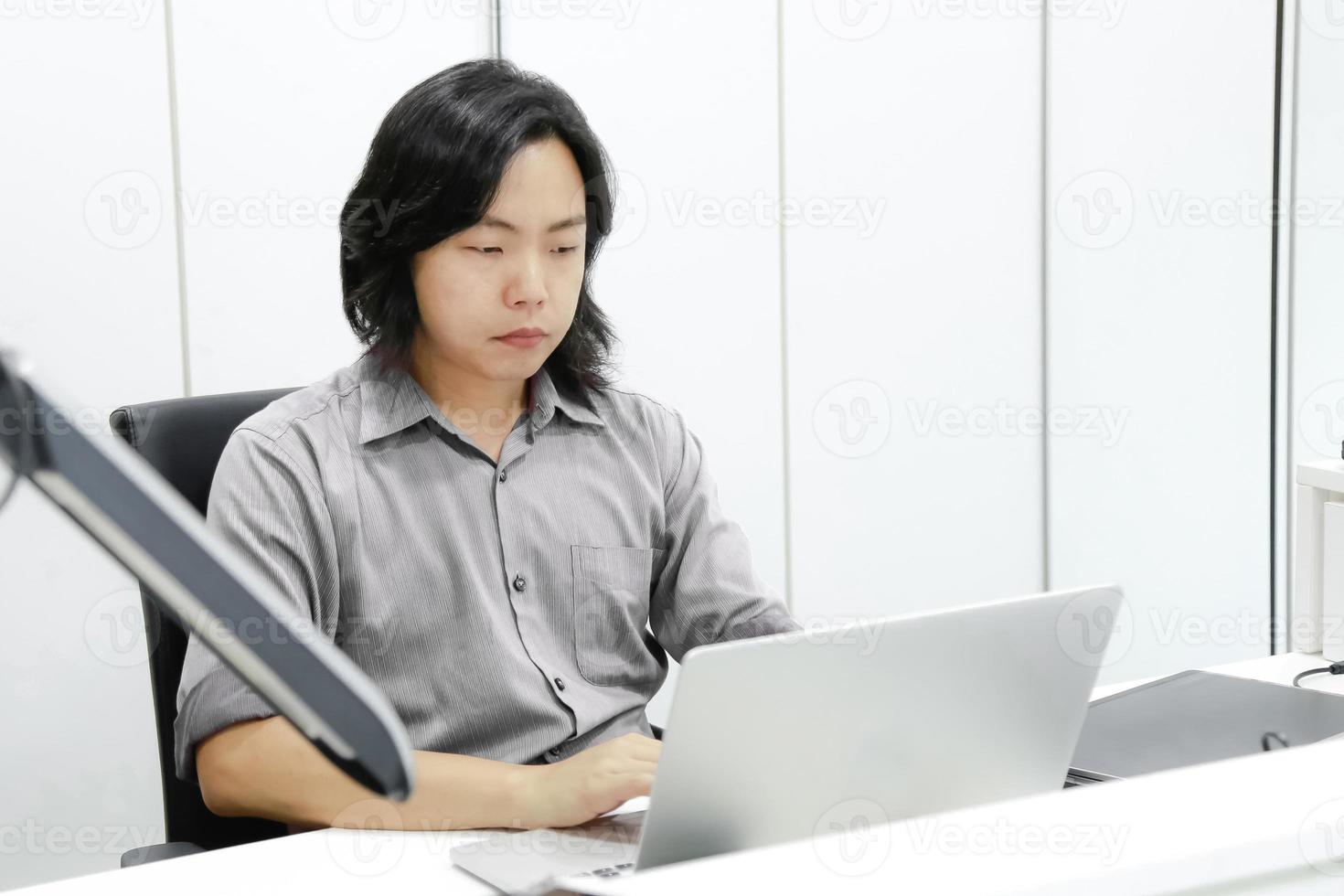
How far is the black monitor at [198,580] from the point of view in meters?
0.45

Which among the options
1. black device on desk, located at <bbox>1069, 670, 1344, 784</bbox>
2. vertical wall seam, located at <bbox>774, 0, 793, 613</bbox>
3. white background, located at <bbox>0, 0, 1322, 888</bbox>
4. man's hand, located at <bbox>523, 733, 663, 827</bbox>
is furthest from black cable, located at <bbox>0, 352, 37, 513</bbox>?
Result: vertical wall seam, located at <bbox>774, 0, 793, 613</bbox>

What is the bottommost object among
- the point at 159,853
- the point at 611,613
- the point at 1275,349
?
the point at 159,853

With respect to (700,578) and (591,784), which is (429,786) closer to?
(591,784)

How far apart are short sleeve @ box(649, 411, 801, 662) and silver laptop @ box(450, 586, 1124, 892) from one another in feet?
1.68

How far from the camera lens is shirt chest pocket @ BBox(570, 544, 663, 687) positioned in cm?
147

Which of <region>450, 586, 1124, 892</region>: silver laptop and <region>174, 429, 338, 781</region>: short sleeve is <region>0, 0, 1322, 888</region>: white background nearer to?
<region>174, 429, 338, 781</region>: short sleeve

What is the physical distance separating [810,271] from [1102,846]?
2.29m

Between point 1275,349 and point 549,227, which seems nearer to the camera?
point 549,227

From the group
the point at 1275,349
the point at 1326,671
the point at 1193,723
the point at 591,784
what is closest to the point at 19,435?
the point at 591,784

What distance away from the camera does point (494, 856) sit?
1.06 meters

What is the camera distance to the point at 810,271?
9.55ft

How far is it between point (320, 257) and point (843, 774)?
1.83 meters

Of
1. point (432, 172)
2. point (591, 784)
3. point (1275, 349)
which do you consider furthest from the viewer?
point (1275, 349)

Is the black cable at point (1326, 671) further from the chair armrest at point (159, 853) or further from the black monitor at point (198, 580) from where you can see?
the black monitor at point (198, 580)
